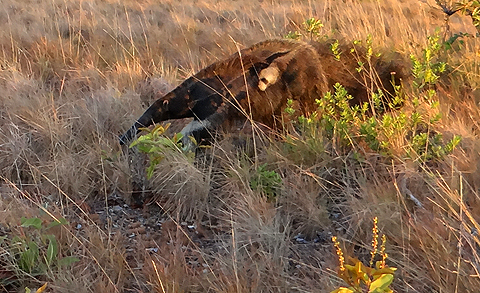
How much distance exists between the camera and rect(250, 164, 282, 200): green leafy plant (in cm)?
229

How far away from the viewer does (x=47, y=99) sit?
11.4ft

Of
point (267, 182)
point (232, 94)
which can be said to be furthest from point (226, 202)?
point (232, 94)

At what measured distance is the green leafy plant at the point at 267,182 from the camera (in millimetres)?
2293

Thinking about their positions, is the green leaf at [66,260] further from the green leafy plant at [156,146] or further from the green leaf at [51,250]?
the green leafy plant at [156,146]

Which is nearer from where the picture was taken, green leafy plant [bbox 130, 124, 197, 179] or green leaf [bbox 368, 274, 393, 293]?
green leaf [bbox 368, 274, 393, 293]

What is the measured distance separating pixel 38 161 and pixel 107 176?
0.49m

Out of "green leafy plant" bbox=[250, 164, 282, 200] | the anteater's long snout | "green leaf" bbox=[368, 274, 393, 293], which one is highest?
"green leaf" bbox=[368, 274, 393, 293]

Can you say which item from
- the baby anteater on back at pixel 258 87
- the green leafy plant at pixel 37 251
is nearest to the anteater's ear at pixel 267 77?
the baby anteater on back at pixel 258 87

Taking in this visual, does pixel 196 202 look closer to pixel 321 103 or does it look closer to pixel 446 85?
pixel 321 103

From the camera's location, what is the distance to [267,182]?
2.33 meters

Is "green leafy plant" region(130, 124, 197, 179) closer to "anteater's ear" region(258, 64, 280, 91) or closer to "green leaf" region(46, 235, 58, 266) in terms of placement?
"green leaf" region(46, 235, 58, 266)

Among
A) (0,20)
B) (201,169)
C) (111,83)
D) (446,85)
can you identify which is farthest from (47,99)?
(0,20)

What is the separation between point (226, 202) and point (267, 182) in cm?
23

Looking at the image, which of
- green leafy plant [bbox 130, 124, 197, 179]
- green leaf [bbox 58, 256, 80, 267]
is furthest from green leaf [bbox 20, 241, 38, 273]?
green leafy plant [bbox 130, 124, 197, 179]
